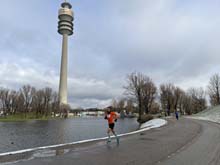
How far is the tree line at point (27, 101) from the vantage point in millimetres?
83125

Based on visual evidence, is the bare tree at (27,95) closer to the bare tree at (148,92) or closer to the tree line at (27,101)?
the tree line at (27,101)

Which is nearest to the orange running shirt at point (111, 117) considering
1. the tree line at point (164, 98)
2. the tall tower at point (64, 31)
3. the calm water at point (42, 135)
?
the calm water at point (42, 135)

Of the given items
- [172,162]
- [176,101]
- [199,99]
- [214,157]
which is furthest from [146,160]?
[199,99]

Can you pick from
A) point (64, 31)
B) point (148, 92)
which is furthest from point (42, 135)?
point (64, 31)

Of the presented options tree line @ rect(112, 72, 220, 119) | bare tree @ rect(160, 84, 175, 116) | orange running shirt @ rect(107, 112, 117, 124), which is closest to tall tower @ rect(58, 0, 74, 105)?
tree line @ rect(112, 72, 220, 119)

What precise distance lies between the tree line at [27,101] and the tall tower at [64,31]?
37.7 meters

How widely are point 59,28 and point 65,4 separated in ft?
68.8

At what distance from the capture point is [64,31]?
501ft

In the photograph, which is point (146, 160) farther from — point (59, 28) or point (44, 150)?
point (59, 28)

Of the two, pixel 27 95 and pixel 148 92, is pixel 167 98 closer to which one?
pixel 148 92

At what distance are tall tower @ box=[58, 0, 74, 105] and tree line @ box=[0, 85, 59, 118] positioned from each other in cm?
3773

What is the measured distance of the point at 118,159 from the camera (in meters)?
7.88

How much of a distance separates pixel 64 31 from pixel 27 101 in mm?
77567

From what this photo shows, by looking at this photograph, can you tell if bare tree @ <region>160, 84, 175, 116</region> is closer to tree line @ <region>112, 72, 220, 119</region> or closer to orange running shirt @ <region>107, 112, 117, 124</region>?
tree line @ <region>112, 72, 220, 119</region>
